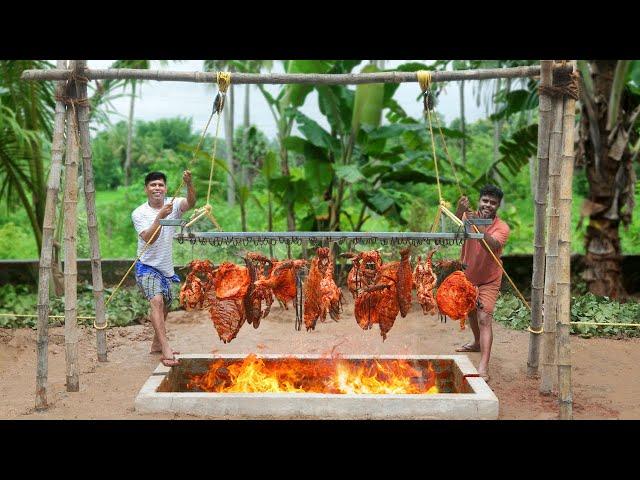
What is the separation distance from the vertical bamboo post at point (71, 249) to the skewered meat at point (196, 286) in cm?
112

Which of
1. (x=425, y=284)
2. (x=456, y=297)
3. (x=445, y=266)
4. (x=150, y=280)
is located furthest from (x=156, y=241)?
(x=456, y=297)

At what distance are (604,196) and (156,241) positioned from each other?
259 inches

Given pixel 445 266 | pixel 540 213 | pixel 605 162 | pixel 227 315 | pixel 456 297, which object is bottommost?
pixel 227 315

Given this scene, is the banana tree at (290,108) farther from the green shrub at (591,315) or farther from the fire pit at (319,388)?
the fire pit at (319,388)

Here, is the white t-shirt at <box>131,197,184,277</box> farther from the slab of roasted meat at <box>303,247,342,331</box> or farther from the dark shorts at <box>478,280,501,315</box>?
the dark shorts at <box>478,280,501,315</box>

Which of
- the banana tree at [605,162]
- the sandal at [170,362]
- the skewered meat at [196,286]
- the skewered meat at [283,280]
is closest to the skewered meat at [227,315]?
the skewered meat at [196,286]

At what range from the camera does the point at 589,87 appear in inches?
352

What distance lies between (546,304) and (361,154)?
5.66 m

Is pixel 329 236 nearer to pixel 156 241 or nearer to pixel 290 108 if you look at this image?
pixel 156 241

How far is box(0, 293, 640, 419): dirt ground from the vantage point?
5.50 m

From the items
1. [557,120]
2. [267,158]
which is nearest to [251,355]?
[557,120]

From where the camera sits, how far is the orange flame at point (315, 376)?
5543 millimetres

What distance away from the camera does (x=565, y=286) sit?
495cm

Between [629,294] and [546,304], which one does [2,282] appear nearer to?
[546,304]
